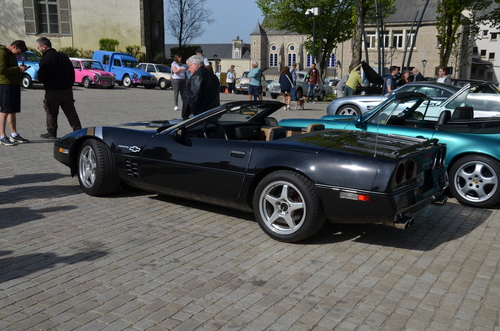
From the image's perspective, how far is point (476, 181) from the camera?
6293mm

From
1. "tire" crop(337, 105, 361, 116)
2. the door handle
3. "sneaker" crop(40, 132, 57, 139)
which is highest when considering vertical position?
the door handle

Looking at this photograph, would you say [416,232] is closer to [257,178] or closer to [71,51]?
[257,178]

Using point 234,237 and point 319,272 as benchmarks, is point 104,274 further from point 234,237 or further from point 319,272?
point 319,272

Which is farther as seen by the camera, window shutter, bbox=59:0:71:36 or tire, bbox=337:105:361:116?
window shutter, bbox=59:0:71:36

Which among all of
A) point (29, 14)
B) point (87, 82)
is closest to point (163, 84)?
point (87, 82)

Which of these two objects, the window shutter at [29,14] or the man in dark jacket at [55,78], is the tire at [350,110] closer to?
the man in dark jacket at [55,78]

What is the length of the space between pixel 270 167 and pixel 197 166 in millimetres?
873

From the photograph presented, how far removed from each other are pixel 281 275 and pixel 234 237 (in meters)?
1.00

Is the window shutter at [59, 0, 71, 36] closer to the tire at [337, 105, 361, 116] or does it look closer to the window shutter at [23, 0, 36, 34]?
the window shutter at [23, 0, 36, 34]

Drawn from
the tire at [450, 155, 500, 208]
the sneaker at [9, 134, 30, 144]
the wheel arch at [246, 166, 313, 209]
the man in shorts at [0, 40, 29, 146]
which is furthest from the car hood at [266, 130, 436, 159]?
the sneaker at [9, 134, 30, 144]

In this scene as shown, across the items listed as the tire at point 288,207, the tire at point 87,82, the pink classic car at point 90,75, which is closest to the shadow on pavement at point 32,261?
the tire at point 288,207

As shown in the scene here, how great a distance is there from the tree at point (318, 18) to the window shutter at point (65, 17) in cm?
1994

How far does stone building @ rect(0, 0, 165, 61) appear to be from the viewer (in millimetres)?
38969

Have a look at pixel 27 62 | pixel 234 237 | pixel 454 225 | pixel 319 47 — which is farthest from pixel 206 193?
pixel 319 47
